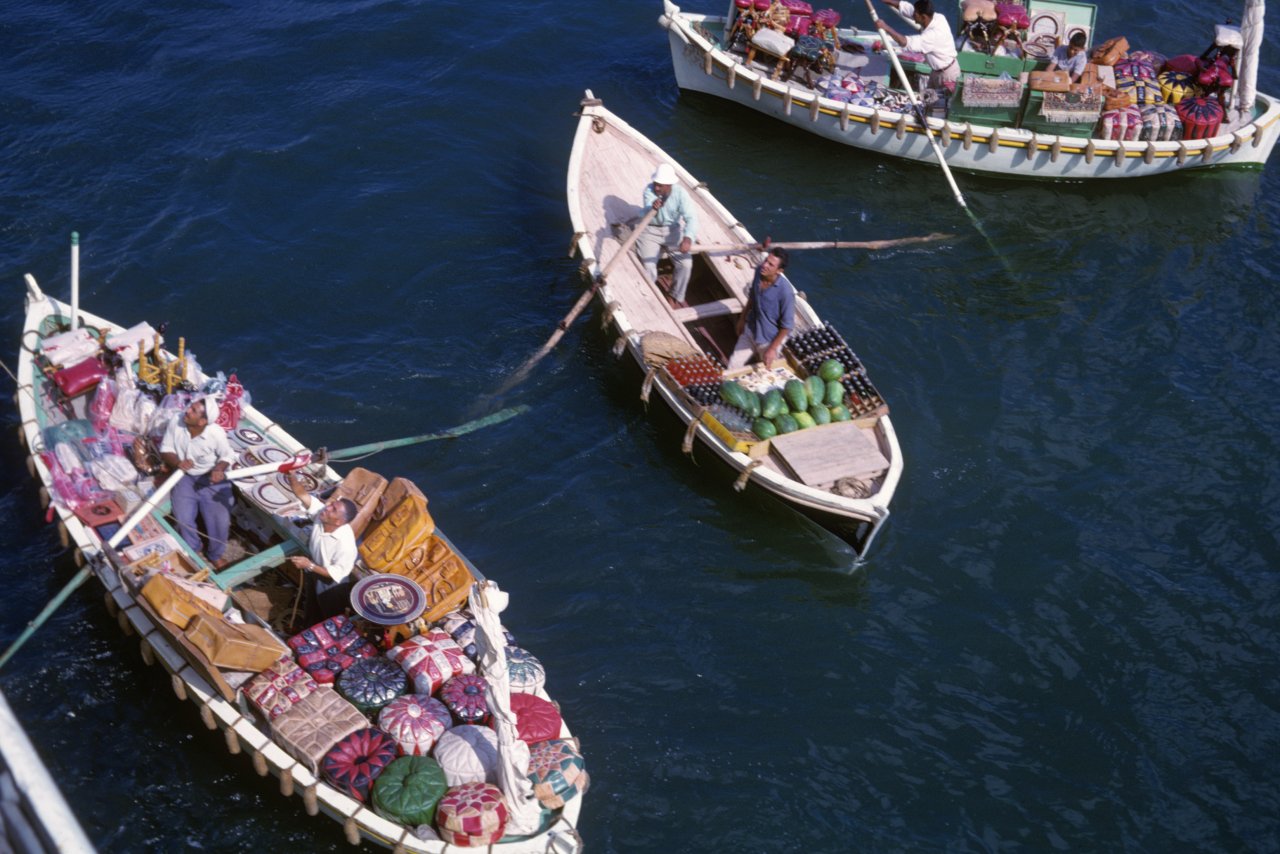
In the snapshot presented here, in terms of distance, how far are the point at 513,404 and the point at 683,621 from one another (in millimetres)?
4950

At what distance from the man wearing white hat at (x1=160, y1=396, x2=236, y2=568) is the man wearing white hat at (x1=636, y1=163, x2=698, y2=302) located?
775 centimetres

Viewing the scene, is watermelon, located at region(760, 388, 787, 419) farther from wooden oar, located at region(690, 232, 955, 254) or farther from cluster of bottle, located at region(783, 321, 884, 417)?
wooden oar, located at region(690, 232, 955, 254)

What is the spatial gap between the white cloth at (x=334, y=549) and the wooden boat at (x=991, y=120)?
14.7m

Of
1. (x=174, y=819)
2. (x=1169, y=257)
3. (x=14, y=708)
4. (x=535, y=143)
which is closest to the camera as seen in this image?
(x=174, y=819)

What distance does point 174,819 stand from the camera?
13836 mm

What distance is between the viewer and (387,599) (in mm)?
14250

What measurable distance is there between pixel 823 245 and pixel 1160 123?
869 centimetres

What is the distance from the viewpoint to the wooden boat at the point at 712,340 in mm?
16938

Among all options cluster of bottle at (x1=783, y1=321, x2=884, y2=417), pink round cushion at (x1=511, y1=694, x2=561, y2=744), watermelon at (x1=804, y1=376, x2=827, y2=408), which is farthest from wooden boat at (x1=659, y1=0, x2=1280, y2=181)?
pink round cushion at (x1=511, y1=694, x2=561, y2=744)

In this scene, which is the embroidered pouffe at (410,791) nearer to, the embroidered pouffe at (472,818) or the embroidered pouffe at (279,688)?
the embroidered pouffe at (472,818)

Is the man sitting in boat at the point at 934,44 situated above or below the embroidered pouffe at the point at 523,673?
above

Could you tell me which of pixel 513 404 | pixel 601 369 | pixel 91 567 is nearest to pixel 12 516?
pixel 91 567

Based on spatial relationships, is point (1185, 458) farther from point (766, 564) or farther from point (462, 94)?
point (462, 94)

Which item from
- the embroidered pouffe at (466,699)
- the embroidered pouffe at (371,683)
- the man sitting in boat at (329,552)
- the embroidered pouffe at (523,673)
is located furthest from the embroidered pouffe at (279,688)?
the embroidered pouffe at (523,673)
